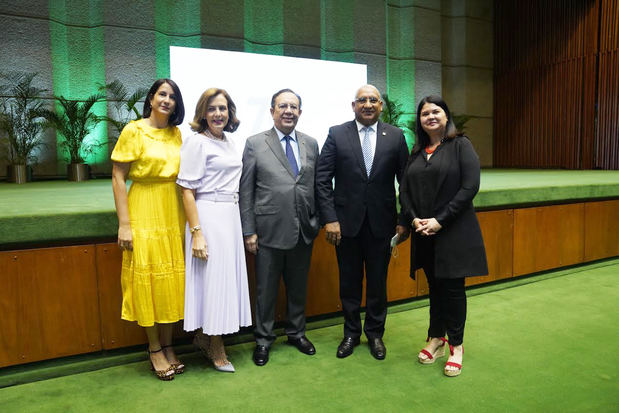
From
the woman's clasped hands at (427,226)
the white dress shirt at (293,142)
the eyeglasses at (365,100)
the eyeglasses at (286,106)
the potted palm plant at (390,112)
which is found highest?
the potted palm plant at (390,112)

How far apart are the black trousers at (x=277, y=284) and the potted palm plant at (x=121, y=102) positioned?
458 cm

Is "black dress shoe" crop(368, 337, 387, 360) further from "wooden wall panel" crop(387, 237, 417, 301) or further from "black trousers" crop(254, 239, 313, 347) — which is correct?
"wooden wall panel" crop(387, 237, 417, 301)

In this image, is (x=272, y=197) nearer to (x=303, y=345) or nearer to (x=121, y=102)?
(x=303, y=345)

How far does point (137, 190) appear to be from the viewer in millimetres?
2008

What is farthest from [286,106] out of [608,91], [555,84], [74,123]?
[555,84]

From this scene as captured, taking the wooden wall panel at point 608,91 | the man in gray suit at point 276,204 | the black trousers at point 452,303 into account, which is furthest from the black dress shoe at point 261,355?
the wooden wall panel at point 608,91

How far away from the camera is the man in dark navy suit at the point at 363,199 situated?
7.45ft

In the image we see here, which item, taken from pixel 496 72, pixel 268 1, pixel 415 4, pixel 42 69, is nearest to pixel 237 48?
pixel 268 1

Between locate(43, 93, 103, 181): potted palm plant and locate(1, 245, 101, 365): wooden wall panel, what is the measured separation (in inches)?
177

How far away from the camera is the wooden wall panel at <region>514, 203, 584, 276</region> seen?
3.63m

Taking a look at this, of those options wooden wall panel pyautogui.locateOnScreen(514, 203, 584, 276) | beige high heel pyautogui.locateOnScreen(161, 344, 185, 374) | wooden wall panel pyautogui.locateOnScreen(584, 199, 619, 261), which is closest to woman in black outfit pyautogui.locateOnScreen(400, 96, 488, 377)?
beige high heel pyautogui.locateOnScreen(161, 344, 185, 374)

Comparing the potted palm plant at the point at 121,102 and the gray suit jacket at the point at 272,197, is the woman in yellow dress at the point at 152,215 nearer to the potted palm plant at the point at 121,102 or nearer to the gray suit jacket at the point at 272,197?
the gray suit jacket at the point at 272,197

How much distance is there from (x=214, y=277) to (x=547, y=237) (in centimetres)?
290

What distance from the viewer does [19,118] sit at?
5.88 meters
